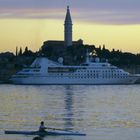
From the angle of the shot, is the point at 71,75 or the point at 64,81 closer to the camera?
the point at 64,81

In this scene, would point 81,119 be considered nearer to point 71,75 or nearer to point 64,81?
point 64,81

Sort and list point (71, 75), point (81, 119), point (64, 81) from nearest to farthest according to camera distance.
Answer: point (81, 119)
point (64, 81)
point (71, 75)

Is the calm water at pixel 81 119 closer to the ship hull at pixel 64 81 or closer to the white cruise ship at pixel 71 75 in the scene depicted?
the ship hull at pixel 64 81

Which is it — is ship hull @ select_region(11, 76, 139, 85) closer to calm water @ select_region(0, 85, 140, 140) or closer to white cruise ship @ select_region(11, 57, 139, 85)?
white cruise ship @ select_region(11, 57, 139, 85)

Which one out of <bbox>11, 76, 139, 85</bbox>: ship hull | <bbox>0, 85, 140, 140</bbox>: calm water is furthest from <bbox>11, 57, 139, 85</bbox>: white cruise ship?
<bbox>0, 85, 140, 140</bbox>: calm water

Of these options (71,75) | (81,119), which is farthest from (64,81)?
(81,119)

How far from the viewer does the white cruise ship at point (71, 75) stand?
146 metres

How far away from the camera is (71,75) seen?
147875 mm

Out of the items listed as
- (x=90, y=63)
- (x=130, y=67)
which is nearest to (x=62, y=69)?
(x=90, y=63)

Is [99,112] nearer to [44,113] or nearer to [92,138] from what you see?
[44,113]

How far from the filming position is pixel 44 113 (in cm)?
5919

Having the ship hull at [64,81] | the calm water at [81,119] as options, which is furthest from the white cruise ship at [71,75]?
the calm water at [81,119]

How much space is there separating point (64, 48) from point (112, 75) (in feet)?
156

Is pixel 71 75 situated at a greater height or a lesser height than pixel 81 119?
greater
